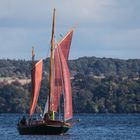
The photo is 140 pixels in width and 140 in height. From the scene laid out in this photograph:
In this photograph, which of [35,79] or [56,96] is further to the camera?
[35,79]

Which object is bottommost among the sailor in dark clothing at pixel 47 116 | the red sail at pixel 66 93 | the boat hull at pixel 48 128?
the boat hull at pixel 48 128

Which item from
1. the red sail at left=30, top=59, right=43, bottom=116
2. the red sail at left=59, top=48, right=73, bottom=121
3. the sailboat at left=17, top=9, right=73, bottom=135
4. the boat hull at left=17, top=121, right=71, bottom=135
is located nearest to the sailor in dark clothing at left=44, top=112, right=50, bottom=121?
the sailboat at left=17, top=9, right=73, bottom=135

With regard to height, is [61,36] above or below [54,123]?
above

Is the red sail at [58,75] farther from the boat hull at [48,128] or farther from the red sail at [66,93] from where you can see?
the boat hull at [48,128]

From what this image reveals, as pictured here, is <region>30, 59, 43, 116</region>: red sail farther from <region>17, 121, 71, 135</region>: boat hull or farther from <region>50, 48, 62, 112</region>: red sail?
<region>17, 121, 71, 135</region>: boat hull

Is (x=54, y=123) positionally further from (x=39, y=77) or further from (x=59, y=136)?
(x=39, y=77)

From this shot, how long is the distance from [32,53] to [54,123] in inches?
455

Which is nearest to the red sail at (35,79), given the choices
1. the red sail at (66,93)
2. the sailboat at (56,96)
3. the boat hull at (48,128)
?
the sailboat at (56,96)

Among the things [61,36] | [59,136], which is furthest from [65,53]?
[59,136]

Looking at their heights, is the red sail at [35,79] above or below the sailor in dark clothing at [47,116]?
above

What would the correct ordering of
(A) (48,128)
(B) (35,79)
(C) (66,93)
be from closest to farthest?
(A) (48,128) → (C) (66,93) → (B) (35,79)

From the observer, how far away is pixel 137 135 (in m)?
110

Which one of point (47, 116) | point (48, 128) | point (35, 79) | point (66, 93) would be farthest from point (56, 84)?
point (48, 128)

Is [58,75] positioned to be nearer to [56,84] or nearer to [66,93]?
[56,84]
